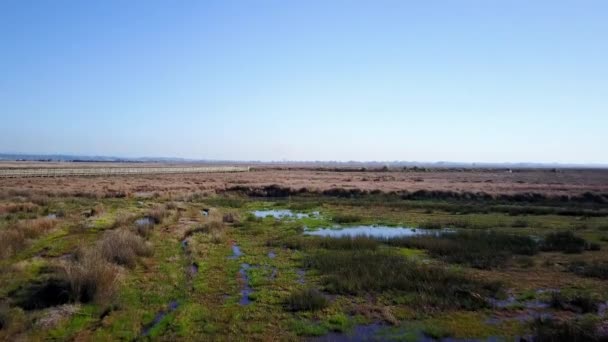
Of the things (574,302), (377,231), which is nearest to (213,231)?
(377,231)

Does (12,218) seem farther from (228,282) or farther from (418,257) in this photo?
(418,257)

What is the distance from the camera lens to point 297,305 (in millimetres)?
10977

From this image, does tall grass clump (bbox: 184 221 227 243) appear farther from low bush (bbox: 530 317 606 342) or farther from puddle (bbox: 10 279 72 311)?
low bush (bbox: 530 317 606 342)

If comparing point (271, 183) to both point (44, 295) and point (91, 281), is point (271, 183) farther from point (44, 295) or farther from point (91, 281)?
point (44, 295)

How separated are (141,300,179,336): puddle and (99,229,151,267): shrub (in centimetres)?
412

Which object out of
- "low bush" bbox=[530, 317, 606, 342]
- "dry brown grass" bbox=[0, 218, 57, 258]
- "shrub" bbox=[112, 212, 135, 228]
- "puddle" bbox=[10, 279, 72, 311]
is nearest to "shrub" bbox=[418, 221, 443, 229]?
"low bush" bbox=[530, 317, 606, 342]

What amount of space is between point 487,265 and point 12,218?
2522 cm

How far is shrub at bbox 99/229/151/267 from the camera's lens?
47.1 feet

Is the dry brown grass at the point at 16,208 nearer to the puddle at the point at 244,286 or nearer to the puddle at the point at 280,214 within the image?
the puddle at the point at 280,214

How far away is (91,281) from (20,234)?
9445 mm

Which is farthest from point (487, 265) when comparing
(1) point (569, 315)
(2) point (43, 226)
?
(2) point (43, 226)

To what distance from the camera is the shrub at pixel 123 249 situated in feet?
47.1

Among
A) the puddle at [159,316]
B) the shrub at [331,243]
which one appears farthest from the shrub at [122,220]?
the puddle at [159,316]

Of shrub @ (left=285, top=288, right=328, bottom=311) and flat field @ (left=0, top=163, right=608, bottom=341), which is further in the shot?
shrub @ (left=285, top=288, right=328, bottom=311)
